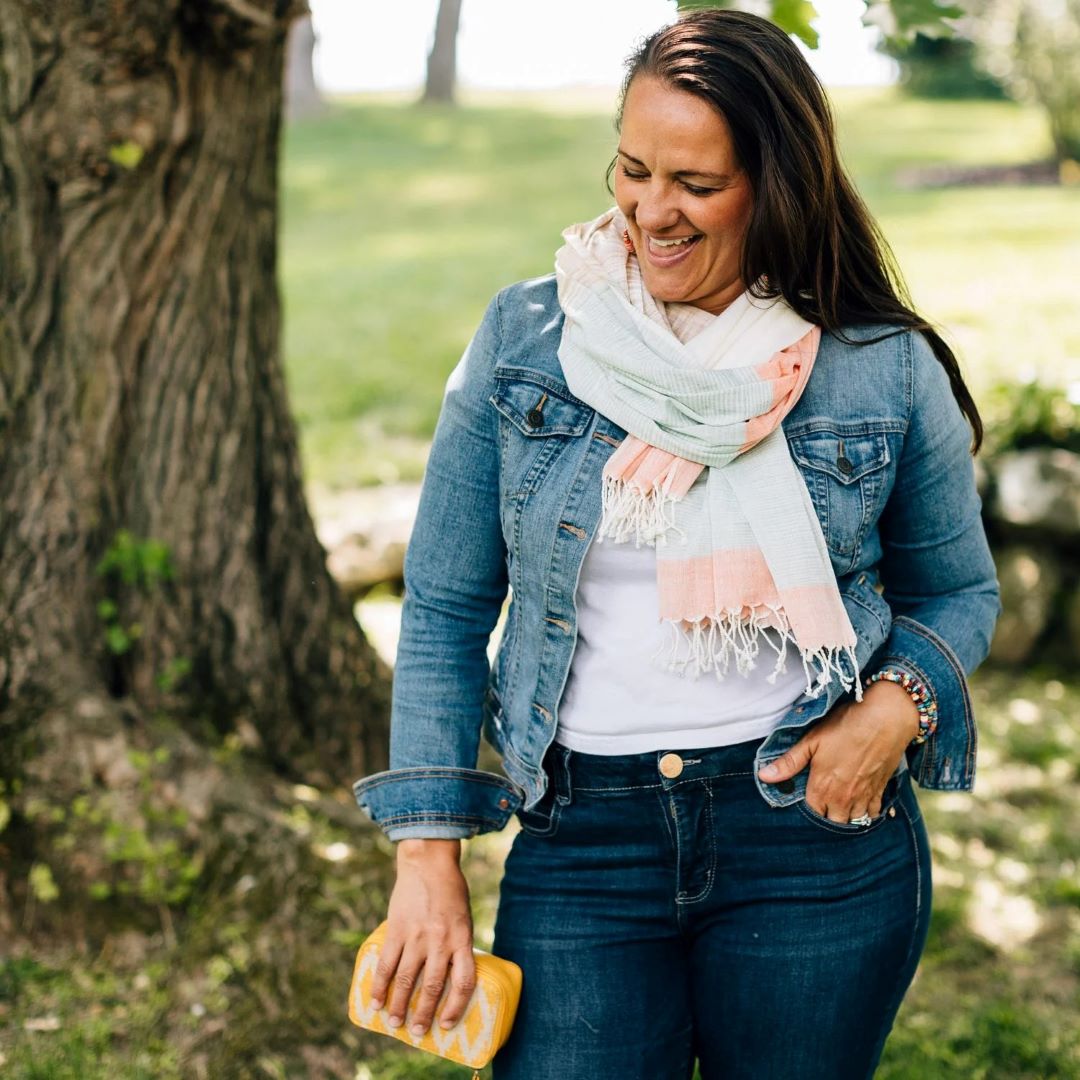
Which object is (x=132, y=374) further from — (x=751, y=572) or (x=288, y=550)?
(x=751, y=572)

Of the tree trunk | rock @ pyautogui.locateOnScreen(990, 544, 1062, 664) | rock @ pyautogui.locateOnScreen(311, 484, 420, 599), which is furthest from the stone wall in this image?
the tree trunk

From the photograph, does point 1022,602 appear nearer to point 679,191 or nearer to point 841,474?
point 841,474

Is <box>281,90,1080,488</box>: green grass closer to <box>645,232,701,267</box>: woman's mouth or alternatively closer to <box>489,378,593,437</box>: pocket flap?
<box>645,232,701,267</box>: woman's mouth

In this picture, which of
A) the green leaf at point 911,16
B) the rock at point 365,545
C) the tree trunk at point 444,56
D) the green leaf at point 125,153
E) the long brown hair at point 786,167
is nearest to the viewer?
the long brown hair at point 786,167

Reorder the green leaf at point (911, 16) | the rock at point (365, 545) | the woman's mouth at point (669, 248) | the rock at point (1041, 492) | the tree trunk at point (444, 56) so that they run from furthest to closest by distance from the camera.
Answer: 1. the tree trunk at point (444, 56)
2. the rock at point (365, 545)
3. the rock at point (1041, 492)
4. the green leaf at point (911, 16)
5. the woman's mouth at point (669, 248)

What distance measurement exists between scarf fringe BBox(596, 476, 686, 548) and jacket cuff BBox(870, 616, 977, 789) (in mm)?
428

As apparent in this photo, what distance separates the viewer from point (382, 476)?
21.8ft

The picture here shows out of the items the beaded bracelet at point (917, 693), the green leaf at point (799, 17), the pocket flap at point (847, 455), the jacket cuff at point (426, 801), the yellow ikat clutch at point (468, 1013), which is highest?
the green leaf at point (799, 17)

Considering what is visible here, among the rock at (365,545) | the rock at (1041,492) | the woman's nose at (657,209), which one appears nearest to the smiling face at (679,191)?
the woman's nose at (657,209)

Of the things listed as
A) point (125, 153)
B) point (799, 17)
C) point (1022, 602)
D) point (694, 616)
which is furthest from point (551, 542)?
point (1022, 602)

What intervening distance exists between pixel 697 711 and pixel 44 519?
70.9 inches

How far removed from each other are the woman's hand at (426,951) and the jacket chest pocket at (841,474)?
78 centimetres

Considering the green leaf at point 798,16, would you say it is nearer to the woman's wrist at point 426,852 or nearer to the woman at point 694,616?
the woman at point 694,616

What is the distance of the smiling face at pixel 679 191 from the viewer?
186cm
